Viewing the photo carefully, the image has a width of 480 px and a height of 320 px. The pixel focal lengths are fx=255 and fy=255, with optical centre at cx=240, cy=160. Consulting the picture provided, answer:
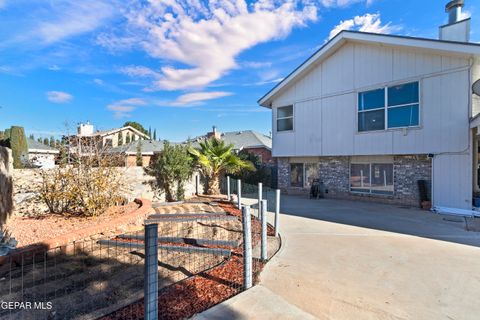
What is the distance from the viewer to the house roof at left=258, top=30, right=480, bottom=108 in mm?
8609

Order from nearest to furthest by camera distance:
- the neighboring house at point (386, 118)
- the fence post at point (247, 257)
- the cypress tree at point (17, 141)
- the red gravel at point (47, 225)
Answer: the fence post at point (247, 257), the red gravel at point (47, 225), the neighboring house at point (386, 118), the cypress tree at point (17, 141)

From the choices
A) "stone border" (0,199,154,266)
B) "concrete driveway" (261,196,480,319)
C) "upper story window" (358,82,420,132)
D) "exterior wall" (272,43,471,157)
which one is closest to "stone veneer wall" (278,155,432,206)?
"exterior wall" (272,43,471,157)

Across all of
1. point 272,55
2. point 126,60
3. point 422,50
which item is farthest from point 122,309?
point 126,60

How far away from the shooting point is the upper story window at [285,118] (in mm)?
14398

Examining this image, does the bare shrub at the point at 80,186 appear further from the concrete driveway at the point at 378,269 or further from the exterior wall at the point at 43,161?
the concrete driveway at the point at 378,269

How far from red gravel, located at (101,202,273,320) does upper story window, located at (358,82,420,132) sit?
9.22 meters

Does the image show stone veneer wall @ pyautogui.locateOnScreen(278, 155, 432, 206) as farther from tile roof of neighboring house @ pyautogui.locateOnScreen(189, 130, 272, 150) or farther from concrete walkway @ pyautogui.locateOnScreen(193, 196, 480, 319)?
tile roof of neighboring house @ pyautogui.locateOnScreen(189, 130, 272, 150)

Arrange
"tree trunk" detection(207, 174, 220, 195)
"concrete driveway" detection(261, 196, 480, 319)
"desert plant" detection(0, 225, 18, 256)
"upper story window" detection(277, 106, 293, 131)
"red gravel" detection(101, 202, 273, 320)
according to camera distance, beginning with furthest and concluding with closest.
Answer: "upper story window" detection(277, 106, 293, 131)
"tree trunk" detection(207, 174, 220, 195)
"desert plant" detection(0, 225, 18, 256)
"concrete driveway" detection(261, 196, 480, 319)
"red gravel" detection(101, 202, 273, 320)

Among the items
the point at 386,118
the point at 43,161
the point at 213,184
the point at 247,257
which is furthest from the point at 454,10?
the point at 43,161

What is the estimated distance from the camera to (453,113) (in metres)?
9.08

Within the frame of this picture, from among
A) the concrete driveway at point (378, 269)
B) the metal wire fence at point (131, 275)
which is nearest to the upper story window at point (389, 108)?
the concrete driveway at point (378, 269)

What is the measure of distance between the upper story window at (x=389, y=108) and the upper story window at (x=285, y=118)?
383cm

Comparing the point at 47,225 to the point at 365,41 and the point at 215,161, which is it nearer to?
the point at 215,161

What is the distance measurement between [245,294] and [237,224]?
152 inches
